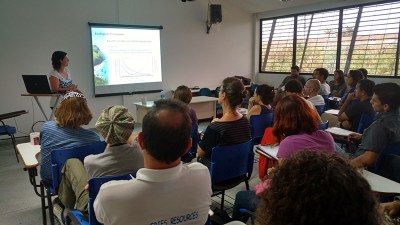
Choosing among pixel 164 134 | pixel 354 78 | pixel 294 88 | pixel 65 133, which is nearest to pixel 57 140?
pixel 65 133

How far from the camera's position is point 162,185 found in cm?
119

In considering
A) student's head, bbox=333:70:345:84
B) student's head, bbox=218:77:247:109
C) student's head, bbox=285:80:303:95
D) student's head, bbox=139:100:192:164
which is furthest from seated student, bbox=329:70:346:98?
student's head, bbox=139:100:192:164

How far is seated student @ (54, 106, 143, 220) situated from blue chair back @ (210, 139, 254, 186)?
0.74m

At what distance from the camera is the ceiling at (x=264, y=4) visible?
291 inches

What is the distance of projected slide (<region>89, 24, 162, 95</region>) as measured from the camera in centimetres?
637

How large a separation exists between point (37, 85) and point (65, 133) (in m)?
2.72

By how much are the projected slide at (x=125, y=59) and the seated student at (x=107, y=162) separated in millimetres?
4767

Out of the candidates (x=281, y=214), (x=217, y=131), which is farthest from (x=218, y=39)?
(x=281, y=214)

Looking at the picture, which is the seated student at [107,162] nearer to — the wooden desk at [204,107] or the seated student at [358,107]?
the seated student at [358,107]

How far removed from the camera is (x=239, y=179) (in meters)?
2.66

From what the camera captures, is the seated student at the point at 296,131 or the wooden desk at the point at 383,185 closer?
the wooden desk at the point at 383,185

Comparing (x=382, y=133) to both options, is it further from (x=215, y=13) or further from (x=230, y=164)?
(x=215, y=13)

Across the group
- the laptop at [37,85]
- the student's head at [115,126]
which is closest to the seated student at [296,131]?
the student's head at [115,126]

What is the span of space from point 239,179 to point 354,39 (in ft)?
18.5
